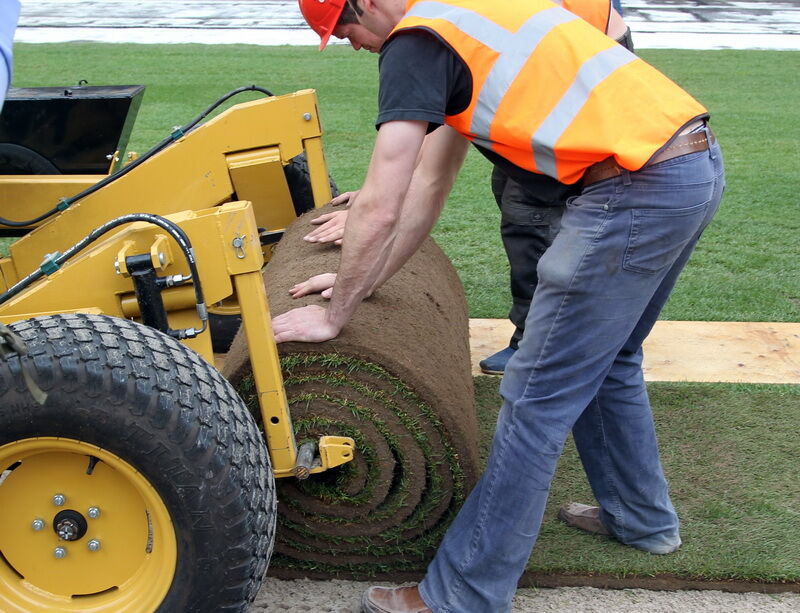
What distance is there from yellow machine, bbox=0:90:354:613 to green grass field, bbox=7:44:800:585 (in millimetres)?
1104

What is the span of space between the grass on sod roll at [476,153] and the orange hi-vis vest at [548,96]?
2.77m

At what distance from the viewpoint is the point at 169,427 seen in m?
2.54

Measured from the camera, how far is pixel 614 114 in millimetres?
2623

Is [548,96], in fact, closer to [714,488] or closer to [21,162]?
[714,488]

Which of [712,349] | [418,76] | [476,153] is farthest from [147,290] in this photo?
[476,153]

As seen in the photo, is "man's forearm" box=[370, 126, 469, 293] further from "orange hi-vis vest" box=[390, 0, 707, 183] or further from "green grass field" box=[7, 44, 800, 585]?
"green grass field" box=[7, 44, 800, 585]

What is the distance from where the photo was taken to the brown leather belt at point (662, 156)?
2648 mm

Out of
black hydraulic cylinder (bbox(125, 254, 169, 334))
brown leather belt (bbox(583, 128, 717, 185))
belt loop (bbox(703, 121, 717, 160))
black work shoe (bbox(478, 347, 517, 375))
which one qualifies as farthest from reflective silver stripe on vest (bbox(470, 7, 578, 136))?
black work shoe (bbox(478, 347, 517, 375))

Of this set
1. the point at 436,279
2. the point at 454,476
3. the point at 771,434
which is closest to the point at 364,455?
the point at 454,476

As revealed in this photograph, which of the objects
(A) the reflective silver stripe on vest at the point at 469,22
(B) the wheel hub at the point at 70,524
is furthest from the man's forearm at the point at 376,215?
(B) the wheel hub at the point at 70,524

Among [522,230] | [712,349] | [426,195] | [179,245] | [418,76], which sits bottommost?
[712,349]

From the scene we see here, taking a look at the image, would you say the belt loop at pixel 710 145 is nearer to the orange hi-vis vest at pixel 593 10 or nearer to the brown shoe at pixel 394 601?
the orange hi-vis vest at pixel 593 10

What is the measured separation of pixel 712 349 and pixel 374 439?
7.92ft

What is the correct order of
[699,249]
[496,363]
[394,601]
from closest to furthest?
[394,601], [496,363], [699,249]
